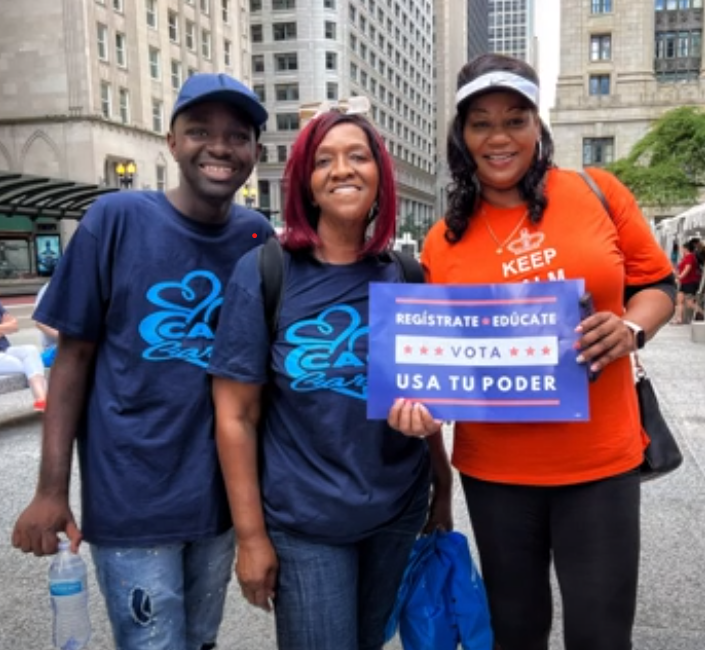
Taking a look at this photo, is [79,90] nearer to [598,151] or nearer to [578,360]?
[598,151]

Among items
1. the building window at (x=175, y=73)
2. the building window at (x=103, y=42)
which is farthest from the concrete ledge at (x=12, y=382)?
the building window at (x=175, y=73)

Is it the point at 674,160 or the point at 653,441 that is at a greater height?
the point at 674,160

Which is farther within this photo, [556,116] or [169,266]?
[556,116]

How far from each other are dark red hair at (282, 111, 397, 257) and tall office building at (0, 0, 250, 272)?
3585 cm

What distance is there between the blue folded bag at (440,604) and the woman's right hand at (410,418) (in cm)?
55

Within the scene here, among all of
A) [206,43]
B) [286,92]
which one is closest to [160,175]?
[206,43]

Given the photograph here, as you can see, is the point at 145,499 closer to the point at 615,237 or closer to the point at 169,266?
the point at 169,266

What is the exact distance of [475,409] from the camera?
1986 millimetres

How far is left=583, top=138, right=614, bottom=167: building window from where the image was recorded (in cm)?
5481

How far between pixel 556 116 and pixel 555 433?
188 ft

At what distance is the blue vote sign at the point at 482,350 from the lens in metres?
1.95

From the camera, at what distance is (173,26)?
1780 inches

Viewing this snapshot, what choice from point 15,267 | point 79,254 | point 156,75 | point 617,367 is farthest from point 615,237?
point 156,75

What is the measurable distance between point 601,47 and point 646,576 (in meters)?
57.2
